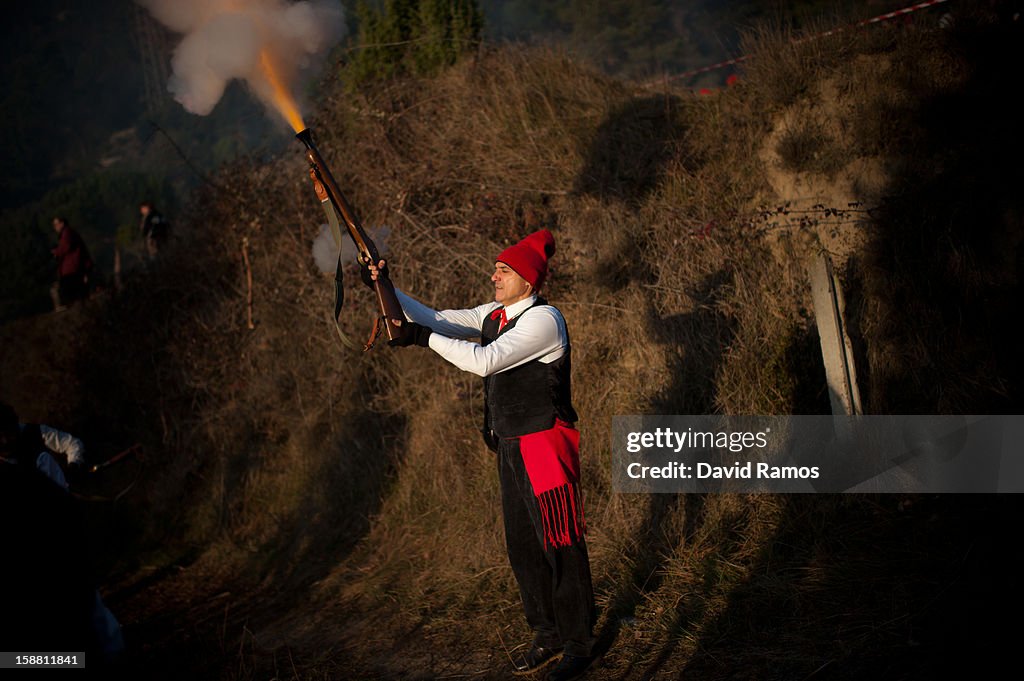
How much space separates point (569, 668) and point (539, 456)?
1.16 m

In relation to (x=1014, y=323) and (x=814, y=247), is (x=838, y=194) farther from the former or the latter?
(x=1014, y=323)

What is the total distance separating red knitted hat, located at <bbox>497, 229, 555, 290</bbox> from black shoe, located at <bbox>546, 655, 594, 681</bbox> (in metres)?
2.01

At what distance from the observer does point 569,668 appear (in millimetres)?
4438

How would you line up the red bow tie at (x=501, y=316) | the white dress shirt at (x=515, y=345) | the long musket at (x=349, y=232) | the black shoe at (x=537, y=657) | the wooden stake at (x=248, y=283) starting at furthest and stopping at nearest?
the wooden stake at (x=248, y=283), the black shoe at (x=537, y=657), the red bow tie at (x=501, y=316), the long musket at (x=349, y=232), the white dress shirt at (x=515, y=345)

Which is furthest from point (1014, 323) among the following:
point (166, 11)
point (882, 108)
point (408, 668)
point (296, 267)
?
point (296, 267)

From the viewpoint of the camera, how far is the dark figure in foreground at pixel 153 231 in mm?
12664

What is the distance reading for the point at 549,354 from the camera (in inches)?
171

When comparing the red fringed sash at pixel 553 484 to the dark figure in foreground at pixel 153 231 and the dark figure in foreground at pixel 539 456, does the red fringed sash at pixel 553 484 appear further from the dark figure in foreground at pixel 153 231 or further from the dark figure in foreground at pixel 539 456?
the dark figure in foreground at pixel 153 231

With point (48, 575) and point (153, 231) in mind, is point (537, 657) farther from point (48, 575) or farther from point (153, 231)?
point (153, 231)

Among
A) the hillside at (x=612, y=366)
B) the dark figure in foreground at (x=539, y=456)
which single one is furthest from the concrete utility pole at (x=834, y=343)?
the dark figure in foreground at (x=539, y=456)

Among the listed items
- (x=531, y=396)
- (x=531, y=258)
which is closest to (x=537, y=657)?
(x=531, y=396)

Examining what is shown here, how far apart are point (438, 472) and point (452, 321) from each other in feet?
9.78

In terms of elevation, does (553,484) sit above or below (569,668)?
above

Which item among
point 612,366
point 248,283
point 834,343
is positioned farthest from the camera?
point 248,283
